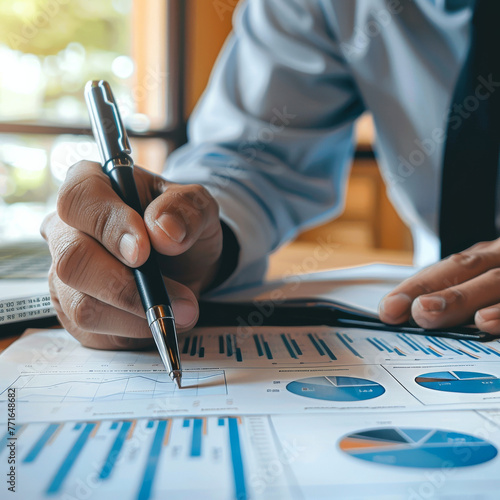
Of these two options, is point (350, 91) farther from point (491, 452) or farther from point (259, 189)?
point (491, 452)

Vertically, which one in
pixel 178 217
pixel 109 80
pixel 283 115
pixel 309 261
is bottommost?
pixel 309 261

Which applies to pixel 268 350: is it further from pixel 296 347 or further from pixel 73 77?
pixel 73 77

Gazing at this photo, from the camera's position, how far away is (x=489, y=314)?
0.37 m

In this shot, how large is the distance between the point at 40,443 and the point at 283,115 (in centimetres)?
60

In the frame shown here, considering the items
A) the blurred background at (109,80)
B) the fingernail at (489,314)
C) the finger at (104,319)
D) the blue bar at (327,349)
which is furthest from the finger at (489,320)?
the blurred background at (109,80)

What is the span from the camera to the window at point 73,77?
163cm

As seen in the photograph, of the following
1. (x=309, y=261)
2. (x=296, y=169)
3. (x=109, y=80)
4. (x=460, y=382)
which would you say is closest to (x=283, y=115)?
(x=296, y=169)

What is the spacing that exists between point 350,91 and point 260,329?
1.67 feet

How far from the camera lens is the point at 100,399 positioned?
0.86 ft

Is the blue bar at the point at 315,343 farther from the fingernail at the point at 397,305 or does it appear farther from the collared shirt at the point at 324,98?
the collared shirt at the point at 324,98

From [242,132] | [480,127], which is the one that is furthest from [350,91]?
[480,127]

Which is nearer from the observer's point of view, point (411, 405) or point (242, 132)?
point (411, 405)

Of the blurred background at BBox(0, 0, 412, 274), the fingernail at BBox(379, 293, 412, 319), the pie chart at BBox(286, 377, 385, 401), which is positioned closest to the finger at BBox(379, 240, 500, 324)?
the fingernail at BBox(379, 293, 412, 319)

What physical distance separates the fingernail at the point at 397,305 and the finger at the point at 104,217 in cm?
19
